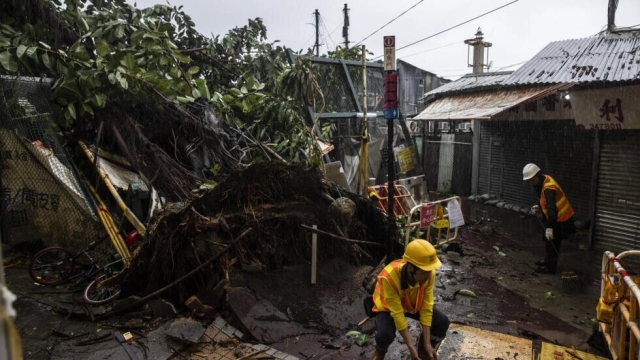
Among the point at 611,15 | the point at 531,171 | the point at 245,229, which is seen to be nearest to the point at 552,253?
the point at 531,171

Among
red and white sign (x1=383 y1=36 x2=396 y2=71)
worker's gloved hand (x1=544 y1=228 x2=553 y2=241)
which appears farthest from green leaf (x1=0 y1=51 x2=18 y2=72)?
worker's gloved hand (x1=544 y1=228 x2=553 y2=241)

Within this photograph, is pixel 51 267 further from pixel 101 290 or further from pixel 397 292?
pixel 397 292

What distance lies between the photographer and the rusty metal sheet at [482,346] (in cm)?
436

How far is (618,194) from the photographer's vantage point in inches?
319

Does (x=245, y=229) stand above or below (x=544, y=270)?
above

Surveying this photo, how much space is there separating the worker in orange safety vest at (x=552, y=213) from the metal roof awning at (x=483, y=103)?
1.41 m

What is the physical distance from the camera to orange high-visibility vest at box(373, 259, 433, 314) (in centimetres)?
371

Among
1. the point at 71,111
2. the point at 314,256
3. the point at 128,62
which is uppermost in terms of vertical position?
the point at 128,62

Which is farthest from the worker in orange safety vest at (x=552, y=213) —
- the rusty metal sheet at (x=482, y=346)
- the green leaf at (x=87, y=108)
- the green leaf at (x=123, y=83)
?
the green leaf at (x=87, y=108)

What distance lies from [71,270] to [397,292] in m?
5.02

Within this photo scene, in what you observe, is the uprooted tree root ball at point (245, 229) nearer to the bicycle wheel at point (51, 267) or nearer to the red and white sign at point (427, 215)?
the red and white sign at point (427, 215)

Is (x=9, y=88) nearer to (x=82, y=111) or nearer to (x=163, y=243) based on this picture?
(x=82, y=111)

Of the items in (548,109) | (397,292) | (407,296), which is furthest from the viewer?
(548,109)

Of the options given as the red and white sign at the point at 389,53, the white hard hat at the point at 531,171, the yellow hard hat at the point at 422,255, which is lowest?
the yellow hard hat at the point at 422,255
